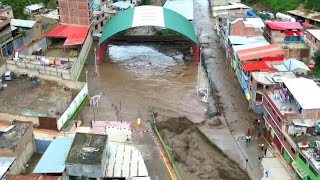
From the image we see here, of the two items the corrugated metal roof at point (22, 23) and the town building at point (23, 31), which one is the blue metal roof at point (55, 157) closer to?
the town building at point (23, 31)

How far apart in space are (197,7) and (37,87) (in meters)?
32.8

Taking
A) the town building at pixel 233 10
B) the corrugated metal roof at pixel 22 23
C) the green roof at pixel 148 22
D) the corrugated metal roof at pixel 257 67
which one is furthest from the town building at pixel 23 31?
the corrugated metal roof at pixel 257 67

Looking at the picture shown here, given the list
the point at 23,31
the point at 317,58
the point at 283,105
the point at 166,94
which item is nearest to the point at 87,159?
the point at 283,105

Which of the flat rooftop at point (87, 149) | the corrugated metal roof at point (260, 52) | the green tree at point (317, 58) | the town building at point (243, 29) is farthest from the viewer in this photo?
the town building at point (243, 29)

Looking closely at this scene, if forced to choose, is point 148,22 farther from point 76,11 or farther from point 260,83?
point 260,83

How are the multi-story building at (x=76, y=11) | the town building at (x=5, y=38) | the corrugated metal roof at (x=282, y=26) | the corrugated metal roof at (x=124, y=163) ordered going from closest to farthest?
the corrugated metal roof at (x=124, y=163)
the town building at (x=5, y=38)
the corrugated metal roof at (x=282, y=26)
the multi-story building at (x=76, y=11)

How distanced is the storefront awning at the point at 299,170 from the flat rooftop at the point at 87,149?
1069 cm

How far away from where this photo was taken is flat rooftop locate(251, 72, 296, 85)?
30859mm

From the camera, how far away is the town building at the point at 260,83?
1214 inches

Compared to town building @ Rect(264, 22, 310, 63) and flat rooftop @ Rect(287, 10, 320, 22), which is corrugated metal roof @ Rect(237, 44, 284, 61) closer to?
town building @ Rect(264, 22, 310, 63)

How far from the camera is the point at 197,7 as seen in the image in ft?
204

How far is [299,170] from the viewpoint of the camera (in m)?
23.8

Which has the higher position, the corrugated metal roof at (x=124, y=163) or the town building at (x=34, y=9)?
the town building at (x=34, y=9)

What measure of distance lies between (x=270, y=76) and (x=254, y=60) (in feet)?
13.2
